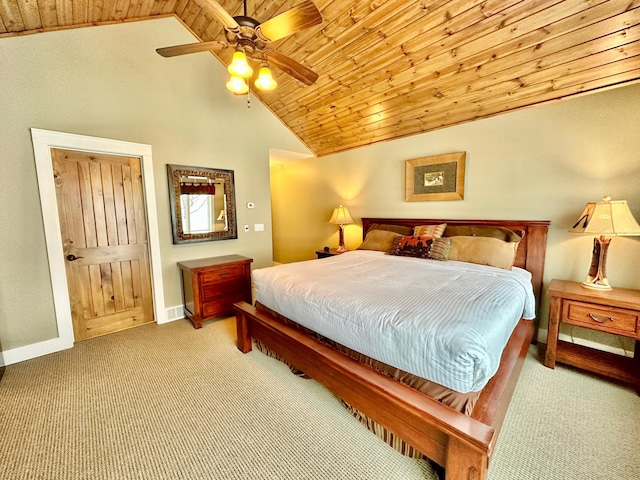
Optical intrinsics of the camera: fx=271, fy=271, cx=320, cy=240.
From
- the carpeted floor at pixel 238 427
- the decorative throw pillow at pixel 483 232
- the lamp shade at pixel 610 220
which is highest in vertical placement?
the lamp shade at pixel 610 220

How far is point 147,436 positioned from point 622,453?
2.75m

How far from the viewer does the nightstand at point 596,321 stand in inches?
78.0

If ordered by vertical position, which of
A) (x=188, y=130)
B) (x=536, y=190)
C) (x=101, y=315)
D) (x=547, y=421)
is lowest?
(x=547, y=421)

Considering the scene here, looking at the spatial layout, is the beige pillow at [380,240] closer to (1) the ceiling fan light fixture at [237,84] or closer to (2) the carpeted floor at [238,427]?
(2) the carpeted floor at [238,427]

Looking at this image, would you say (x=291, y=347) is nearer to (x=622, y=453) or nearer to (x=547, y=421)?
(x=547, y=421)

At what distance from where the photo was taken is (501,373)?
159 centimetres

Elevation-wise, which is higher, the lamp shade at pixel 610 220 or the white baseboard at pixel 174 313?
the lamp shade at pixel 610 220

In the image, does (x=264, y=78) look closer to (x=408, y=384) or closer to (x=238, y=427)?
(x=408, y=384)

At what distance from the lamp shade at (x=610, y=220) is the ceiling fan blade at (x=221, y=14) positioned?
3008 millimetres

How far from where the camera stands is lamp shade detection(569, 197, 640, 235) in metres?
2.03

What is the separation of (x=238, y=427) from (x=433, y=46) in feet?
11.2

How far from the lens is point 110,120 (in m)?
2.87

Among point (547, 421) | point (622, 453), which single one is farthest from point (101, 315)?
point (622, 453)

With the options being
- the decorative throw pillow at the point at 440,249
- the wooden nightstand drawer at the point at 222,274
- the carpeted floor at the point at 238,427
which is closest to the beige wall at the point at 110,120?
the wooden nightstand drawer at the point at 222,274
